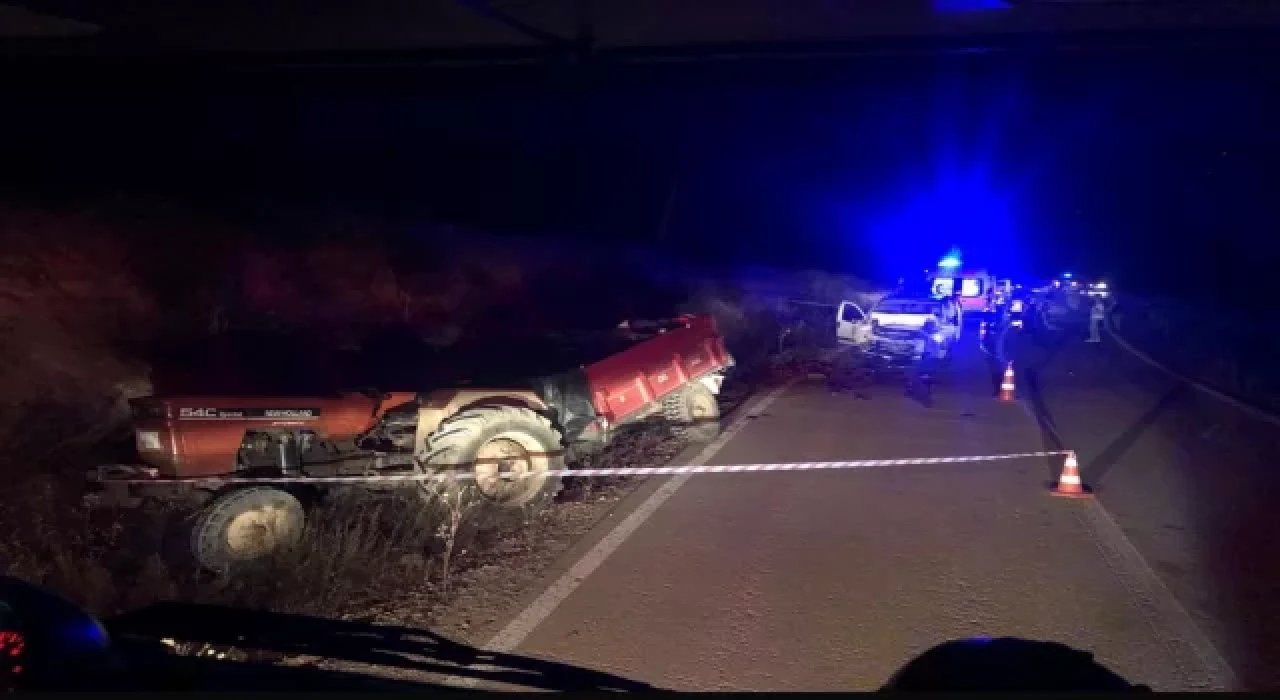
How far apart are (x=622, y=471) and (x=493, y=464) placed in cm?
129

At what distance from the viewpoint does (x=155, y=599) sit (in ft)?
17.9

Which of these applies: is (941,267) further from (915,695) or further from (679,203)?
(915,695)

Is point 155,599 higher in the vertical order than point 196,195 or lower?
lower

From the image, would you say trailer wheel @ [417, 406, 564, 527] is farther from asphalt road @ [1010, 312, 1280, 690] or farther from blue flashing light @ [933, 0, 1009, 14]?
blue flashing light @ [933, 0, 1009, 14]

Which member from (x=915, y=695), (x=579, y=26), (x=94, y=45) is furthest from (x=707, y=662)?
(x=94, y=45)

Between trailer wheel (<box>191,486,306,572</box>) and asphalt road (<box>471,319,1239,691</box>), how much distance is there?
227 centimetres

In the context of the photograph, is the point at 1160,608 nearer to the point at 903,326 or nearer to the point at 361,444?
the point at 361,444

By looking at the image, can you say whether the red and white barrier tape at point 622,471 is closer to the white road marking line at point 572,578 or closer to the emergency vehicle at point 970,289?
the white road marking line at point 572,578

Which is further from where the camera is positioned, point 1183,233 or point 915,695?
point 1183,233

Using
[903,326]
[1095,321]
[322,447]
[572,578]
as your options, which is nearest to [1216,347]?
[1095,321]

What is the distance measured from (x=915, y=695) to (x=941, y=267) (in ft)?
118

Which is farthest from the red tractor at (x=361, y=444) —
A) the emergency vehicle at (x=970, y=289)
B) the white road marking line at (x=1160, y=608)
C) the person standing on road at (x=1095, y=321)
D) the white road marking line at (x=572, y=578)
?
the emergency vehicle at (x=970, y=289)

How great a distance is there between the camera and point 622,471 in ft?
26.3

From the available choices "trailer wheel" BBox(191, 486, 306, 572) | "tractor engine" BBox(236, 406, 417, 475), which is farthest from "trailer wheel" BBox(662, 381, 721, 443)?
"trailer wheel" BBox(191, 486, 306, 572)
